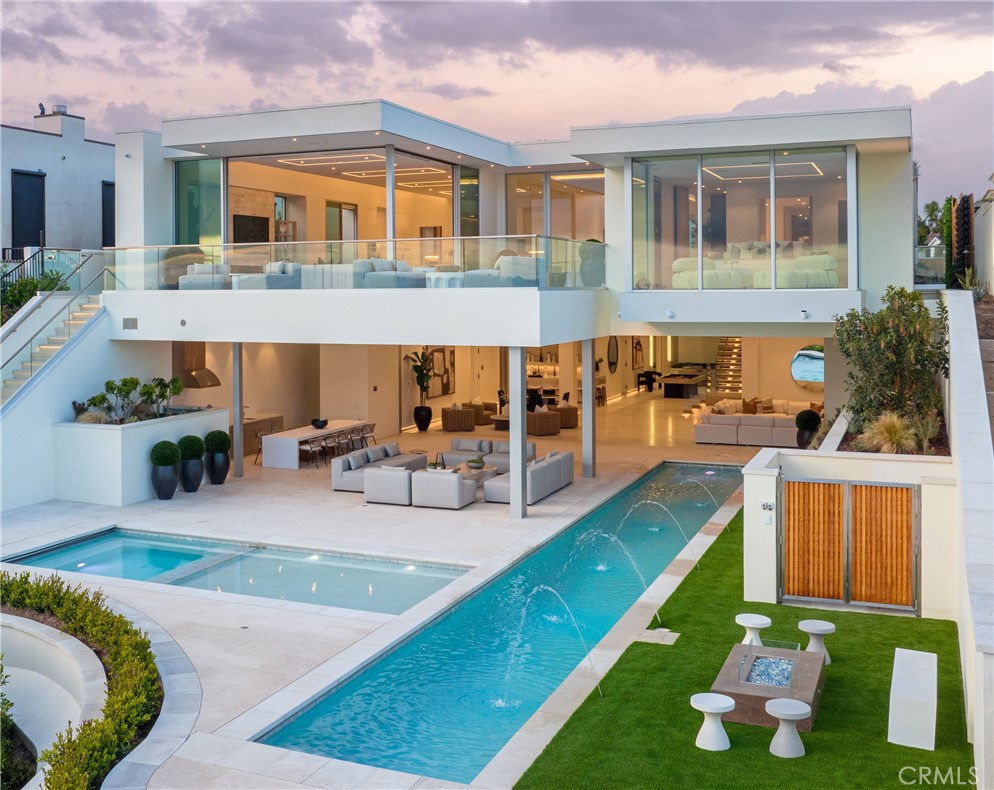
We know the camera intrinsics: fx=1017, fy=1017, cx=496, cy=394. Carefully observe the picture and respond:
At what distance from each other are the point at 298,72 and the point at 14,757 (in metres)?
26.4

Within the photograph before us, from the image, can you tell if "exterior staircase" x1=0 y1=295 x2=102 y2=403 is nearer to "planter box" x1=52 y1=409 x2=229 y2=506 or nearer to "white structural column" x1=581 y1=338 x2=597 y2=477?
"planter box" x1=52 y1=409 x2=229 y2=506

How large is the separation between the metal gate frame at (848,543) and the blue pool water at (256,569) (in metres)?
4.35

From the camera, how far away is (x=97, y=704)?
29.8 feet

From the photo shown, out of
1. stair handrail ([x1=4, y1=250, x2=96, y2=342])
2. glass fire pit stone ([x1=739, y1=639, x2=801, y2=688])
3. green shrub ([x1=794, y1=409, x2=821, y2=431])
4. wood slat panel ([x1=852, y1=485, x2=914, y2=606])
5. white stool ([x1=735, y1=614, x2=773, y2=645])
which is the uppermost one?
stair handrail ([x1=4, y1=250, x2=96, y2=342])

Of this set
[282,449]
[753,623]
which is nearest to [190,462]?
[282,449]

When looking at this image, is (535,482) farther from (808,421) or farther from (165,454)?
(808,421)

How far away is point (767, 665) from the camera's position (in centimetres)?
939

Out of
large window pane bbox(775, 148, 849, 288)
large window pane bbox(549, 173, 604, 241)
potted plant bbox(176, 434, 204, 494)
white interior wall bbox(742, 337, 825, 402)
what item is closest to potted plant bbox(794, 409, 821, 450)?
white interior wall bbox(742, 337, 825, 402)

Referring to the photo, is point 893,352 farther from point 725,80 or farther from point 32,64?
point 32,64

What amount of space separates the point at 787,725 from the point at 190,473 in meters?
13.8

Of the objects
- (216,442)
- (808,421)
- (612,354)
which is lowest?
(216,442)

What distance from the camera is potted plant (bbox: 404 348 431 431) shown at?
27812 millimetres

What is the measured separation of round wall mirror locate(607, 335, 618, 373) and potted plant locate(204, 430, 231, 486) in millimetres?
17578

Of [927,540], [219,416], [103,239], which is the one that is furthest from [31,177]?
[927,540]
